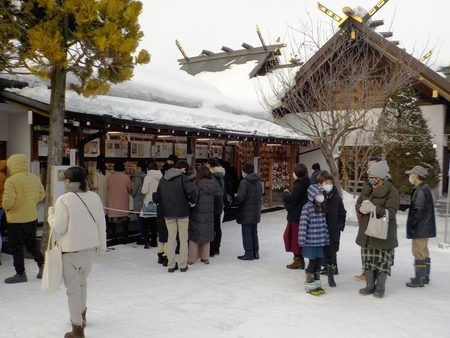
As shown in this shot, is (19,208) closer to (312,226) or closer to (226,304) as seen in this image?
(226,304)

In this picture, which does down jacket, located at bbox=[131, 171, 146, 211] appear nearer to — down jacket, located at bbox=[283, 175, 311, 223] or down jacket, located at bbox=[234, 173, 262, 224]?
down jacket, located at bbox=[234, 173, 262, 224]

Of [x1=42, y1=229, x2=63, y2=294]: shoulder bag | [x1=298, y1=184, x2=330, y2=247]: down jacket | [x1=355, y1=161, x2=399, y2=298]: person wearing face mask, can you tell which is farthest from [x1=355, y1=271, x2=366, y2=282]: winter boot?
[x1=42, y1=229, x2=63, y2=294]: shoulder bag

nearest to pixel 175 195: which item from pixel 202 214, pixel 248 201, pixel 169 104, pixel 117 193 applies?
pixel 202 214

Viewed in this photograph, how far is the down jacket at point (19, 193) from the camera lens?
5.30 m

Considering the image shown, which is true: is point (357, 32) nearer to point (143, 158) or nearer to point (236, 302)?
point (143, 158)

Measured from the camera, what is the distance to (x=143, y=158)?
1077cm

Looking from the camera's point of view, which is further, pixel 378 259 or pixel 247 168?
pixel 247 168

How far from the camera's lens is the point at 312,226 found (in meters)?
5.22

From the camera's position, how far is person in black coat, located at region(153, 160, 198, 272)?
6168 mm

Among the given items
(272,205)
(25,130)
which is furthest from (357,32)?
(25,130)

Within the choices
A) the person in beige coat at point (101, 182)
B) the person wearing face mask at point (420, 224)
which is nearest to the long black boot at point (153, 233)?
the person in beige coat at point (101, 182)

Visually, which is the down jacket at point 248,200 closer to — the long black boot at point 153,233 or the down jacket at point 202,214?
the down jacket at point 202,214

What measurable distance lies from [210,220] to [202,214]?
0.64ft

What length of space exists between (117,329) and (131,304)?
72 cm
